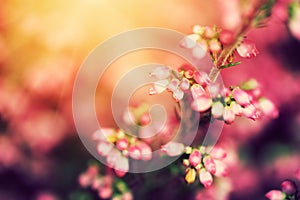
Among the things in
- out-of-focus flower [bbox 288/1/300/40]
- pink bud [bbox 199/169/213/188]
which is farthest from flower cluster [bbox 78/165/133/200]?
Result: out-of-focus flower [bbox 288/1/300/40]

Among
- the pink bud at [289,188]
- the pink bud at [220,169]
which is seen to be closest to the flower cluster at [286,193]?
the pink bud at [289,188]

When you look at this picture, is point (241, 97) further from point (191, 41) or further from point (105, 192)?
point (105, 192)

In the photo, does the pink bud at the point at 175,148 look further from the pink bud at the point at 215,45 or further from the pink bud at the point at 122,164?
the pink bud at the point at 215,45

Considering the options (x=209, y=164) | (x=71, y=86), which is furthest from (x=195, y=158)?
(x=71, y=86)

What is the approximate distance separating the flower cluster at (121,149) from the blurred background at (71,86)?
0.17 metres

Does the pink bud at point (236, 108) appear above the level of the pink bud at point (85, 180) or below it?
above

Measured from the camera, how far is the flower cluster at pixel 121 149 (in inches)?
32.0

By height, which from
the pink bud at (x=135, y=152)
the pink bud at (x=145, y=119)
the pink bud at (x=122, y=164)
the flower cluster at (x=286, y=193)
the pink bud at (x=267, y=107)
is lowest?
the flower cluster at (x=286, y=193)

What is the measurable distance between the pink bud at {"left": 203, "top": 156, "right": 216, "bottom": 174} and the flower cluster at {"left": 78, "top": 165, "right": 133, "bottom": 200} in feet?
0.74

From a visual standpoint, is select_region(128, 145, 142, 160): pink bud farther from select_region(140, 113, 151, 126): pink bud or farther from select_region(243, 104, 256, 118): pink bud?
select_region(243, 104, 256, 118): pink bud

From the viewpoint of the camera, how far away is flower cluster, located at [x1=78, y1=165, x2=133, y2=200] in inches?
36.1

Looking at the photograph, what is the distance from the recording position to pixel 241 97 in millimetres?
725

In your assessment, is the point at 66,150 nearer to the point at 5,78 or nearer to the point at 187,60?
the point at 5,78

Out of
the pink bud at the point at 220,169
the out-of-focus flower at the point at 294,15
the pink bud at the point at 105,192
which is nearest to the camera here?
the out-of-focus flower at the point at 294,15
